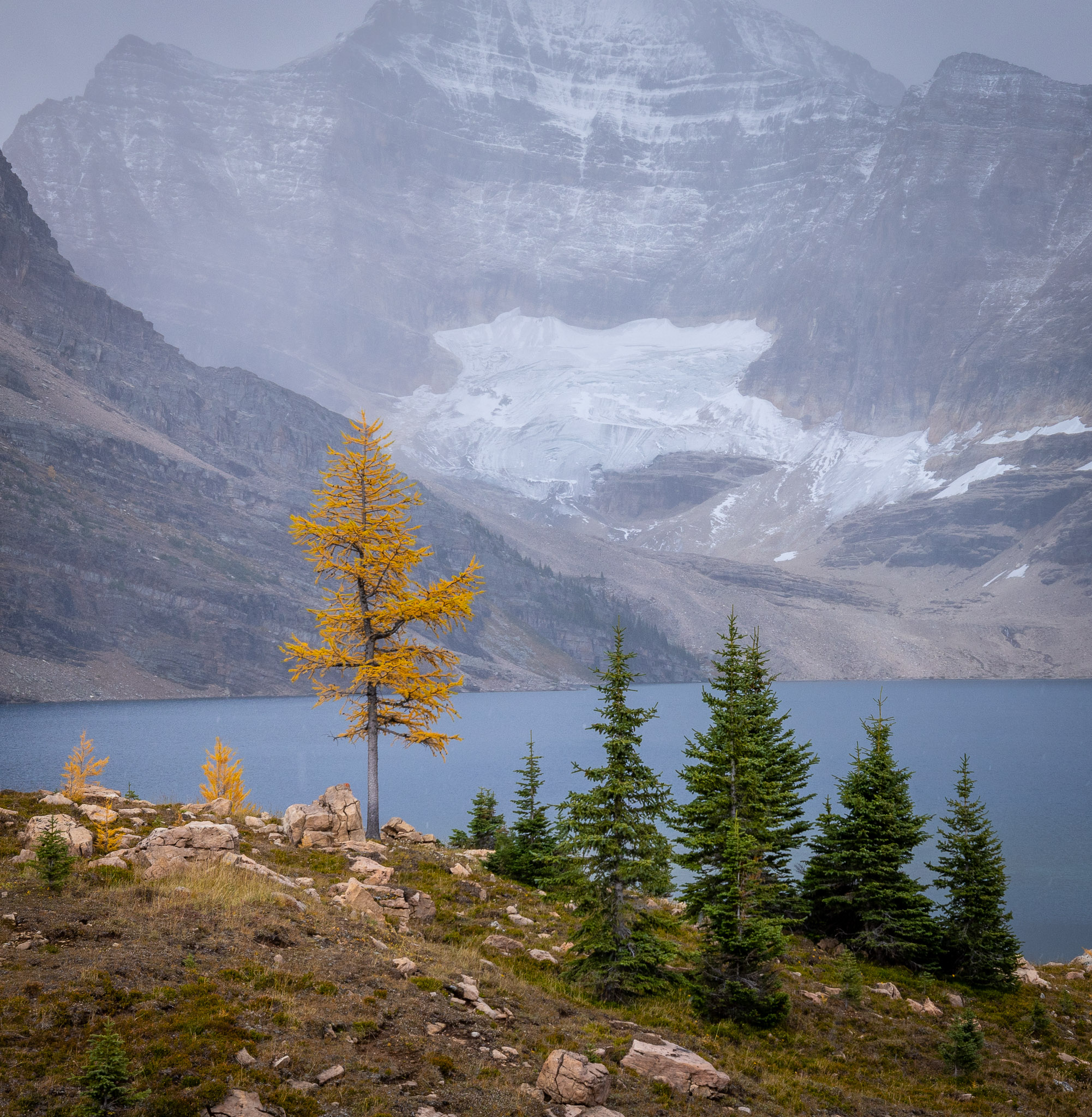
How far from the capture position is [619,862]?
16.8 meters

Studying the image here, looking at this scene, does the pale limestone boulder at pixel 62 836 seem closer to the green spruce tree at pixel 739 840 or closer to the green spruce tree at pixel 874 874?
the green spruce tree at pixel 739 840

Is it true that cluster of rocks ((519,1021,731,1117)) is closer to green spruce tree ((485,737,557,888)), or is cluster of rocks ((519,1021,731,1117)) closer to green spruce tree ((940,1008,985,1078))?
green spruce tree ((940,1008,985,1078))

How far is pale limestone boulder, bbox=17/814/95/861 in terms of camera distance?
15352mm

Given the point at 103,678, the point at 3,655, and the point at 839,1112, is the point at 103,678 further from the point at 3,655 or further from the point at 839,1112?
the point at 839,1112

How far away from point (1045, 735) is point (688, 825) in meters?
108

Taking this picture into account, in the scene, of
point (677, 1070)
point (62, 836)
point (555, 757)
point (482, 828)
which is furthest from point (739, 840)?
point (555, 757)

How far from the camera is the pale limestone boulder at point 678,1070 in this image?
12352 millimetres

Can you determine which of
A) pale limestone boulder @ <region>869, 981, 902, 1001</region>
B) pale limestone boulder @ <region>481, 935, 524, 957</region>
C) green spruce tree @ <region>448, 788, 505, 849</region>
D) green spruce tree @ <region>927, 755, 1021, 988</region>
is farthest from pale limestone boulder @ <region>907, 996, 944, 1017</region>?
green spruce tree @ <region>448, 788, 505, 849</region>

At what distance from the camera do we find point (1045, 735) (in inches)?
4218

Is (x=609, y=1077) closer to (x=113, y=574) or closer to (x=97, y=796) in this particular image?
(x=97, y=796)

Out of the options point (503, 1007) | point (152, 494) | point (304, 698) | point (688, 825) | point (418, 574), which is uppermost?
point (152, 494)

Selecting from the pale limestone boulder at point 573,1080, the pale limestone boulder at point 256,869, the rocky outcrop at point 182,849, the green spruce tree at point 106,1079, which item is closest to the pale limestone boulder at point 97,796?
the rocky outcrop at point 182,849

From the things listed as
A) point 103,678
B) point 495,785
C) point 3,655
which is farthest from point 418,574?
point 495,785

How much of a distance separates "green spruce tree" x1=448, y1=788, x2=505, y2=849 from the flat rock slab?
17.2 m
